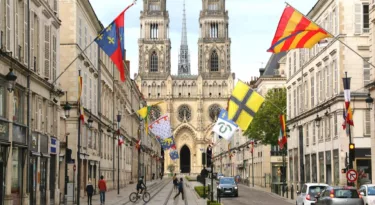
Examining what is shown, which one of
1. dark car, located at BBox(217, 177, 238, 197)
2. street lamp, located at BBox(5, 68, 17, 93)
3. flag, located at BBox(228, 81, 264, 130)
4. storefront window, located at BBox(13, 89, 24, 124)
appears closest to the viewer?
street lamp, located at BBox(5, 68, 17, 93)

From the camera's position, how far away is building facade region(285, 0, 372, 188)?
51938 millimetres

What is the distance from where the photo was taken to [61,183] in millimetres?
47625

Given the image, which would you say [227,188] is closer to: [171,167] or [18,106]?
[18,106]

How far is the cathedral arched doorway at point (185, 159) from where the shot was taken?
19515 cm

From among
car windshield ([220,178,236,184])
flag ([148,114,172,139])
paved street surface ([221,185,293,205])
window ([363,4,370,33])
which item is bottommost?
paved street surface ([221,185,293,205])

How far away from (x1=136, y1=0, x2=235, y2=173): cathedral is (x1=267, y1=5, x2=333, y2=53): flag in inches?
6099

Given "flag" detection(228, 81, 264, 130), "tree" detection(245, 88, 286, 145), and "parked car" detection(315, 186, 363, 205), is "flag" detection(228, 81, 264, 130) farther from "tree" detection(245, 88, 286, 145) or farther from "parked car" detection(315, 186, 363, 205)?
"tree" detection(245, 88, 286, 145)

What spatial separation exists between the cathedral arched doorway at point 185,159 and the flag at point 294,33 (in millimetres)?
163880

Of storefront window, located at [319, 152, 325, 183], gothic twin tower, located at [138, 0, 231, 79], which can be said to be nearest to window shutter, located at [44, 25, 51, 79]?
storefront window, located at [319, 152, 325, 183]

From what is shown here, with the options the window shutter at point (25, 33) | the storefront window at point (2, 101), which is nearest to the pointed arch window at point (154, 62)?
the window shutter at point (25, 33)

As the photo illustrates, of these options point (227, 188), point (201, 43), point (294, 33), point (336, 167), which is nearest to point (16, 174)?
point (294, 33)

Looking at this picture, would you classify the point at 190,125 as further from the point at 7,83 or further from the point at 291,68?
the point at 7,83

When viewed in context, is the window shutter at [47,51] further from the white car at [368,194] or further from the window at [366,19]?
the window at [366,19]

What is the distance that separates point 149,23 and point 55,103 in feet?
503
